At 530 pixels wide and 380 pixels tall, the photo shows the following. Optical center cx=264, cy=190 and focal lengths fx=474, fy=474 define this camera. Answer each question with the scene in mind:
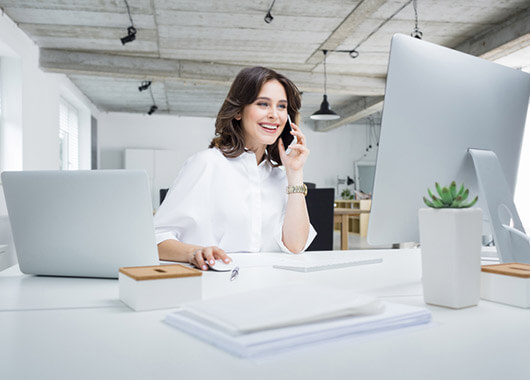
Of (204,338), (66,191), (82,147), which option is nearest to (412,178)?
(204,338)

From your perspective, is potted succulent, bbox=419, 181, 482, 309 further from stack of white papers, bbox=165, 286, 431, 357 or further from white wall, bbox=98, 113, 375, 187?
white wall, bbox=98, 113, 375, 187

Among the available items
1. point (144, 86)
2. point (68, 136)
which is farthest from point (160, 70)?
point (68, 136)

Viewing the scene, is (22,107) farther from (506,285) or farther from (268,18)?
(506,285)

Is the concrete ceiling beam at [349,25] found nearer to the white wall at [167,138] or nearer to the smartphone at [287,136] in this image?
the smartphone at [287,136]

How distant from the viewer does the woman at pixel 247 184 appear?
1.80 metres

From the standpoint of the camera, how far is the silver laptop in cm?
107

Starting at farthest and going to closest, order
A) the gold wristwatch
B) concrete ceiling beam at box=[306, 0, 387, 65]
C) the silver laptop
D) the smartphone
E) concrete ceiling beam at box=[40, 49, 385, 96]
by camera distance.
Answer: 1. concrete ceiling beam at box=[40, 49, 385, 96]
2. concrete ceiling beam at box=[306, 0, 387, 65]
3. the smartphone
4. the gold wristwatch
5. the silver laptop

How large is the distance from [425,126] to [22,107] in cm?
562

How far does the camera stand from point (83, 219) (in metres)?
1.09

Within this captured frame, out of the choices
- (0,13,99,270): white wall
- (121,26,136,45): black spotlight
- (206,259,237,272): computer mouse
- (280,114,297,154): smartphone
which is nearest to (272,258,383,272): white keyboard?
(206,259,237,272): computer mouse

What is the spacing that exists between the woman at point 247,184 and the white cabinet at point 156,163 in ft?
31.6

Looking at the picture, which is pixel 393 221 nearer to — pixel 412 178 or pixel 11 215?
pixel 412 178

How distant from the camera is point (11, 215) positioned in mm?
1129

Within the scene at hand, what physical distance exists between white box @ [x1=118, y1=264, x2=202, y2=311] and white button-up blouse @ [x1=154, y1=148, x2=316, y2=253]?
2.78 feet
